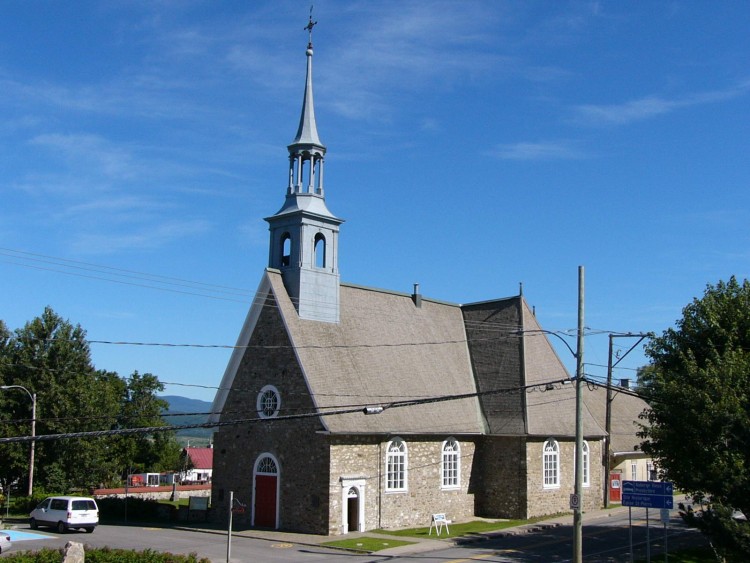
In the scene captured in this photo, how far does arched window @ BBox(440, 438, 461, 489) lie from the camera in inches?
1449

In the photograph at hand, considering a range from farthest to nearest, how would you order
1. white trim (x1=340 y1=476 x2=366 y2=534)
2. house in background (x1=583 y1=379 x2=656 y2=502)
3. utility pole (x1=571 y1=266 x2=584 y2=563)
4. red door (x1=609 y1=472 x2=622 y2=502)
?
house in background (x1=583 y1=379 x2=656 y2=502) → red door (x1=609 y1=472 x2=622 y2=502) → white trim (x1=340 y1=476 x2=366 y2=534) → utility pole (x1=571 y1=266 x2=584 y2=563)

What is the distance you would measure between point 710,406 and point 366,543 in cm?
1321

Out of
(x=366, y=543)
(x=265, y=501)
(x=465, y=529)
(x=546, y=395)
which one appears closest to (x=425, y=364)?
(x=546, y=395)

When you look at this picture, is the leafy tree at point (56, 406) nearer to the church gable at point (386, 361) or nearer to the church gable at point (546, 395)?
the church gable at point (386, 361)

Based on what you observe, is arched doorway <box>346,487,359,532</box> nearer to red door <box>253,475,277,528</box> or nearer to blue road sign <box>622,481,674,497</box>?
red door <box>253,475,277,528</box>

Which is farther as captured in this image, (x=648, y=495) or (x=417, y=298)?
(x=417, y=298)

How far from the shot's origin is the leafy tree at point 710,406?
76.9 ft

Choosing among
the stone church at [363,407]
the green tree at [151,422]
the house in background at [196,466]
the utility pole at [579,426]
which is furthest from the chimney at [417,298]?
the house in background at [196,466]

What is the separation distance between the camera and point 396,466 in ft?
113

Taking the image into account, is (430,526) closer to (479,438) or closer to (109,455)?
(479,438)

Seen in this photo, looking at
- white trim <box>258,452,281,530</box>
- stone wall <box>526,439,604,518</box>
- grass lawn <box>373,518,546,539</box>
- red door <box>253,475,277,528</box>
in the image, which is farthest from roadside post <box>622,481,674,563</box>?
red door <box>253,475,277,528</box>

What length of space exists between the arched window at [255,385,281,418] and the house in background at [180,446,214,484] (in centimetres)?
5533

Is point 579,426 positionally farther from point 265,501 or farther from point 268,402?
point 265,501

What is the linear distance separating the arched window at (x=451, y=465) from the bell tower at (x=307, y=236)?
7.91 metres
